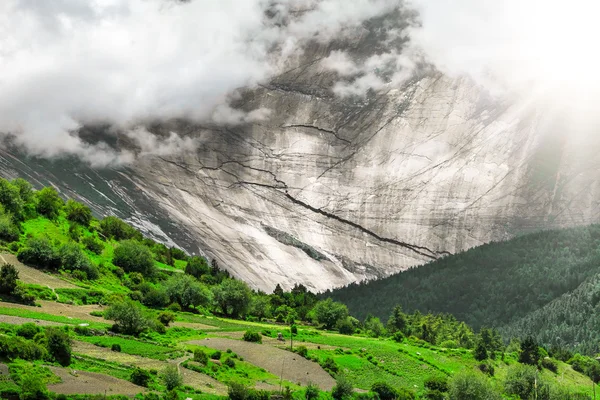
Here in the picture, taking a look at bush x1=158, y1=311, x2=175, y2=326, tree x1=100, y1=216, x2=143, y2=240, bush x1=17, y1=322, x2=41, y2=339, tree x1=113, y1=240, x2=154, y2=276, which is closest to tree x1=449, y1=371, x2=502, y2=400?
bush x1=158, y1=311, x2=175, y2=326

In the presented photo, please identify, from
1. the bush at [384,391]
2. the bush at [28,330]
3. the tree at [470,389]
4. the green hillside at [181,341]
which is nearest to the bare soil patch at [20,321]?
the green hillside at [181,341]

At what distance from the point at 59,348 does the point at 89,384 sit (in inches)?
204

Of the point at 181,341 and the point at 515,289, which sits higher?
the point at 515,289

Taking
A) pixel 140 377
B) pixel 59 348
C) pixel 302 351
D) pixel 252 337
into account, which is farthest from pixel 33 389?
pixel 252 337

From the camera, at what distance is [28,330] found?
50.3m

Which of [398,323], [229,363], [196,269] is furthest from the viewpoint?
[196,269]

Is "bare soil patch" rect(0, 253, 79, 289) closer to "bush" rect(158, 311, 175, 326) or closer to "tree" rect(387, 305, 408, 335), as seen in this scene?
"bush" rect(158, 311, 175, 326)

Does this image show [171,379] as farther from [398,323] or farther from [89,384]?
[398,323]

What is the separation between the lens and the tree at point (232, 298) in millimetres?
95625

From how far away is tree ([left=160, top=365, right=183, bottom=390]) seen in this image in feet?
160

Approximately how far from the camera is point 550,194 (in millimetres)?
199000

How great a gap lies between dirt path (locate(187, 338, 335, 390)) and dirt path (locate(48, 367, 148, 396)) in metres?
18.3

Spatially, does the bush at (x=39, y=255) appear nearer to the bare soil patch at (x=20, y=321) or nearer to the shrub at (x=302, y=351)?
the bare soil patch at (x=20, y=321)

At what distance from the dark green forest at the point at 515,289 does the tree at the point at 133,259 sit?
5708 cm
